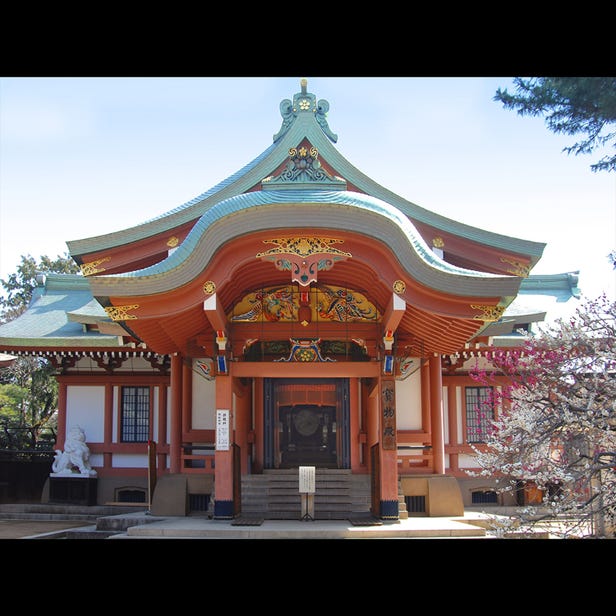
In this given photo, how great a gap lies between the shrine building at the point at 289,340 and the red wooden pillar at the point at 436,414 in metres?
0.04

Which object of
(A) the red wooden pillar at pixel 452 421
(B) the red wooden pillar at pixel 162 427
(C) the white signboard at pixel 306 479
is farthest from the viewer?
(B) the red wooden pillar at pixel 162 427

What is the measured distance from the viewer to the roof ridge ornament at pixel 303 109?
1700 cm

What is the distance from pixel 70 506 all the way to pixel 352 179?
34.3ft

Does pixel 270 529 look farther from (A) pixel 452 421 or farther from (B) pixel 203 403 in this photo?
(A) pixel 452 421

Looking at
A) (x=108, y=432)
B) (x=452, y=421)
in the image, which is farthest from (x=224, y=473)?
(x=452, y=421)

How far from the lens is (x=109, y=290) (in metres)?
12.8

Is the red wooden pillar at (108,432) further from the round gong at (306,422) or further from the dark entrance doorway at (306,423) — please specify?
the round gong at (306,422)

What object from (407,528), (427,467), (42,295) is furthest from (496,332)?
(42,295)

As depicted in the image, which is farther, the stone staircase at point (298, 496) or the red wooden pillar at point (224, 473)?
the stone staircase at point (298, 496)

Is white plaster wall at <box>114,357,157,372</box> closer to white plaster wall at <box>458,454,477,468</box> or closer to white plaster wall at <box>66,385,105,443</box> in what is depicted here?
white plaster wall at <box>66,385,105,443</box>

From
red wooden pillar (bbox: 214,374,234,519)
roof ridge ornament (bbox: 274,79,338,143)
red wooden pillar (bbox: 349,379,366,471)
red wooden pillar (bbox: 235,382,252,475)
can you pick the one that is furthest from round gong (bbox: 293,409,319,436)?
roof ridge ornament (bbox: 274,79,338,143)

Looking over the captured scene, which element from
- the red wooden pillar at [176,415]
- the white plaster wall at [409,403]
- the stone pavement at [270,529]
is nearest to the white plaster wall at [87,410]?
the red wooden pillar at [176,415]

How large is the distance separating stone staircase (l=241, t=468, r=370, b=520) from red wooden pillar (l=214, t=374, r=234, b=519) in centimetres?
111

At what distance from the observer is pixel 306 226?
12.5 m
